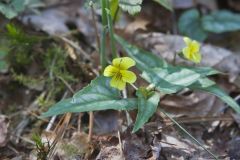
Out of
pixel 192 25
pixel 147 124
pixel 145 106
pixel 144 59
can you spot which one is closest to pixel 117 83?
pixel 145 106

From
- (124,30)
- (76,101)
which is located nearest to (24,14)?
(124,30)

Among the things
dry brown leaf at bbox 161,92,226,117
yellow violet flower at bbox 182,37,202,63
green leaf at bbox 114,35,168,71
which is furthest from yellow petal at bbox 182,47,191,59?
dry brown leaf at bbox 161,92,226,117

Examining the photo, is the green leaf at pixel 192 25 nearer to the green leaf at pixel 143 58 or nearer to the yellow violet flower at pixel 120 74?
the green leaf at pixel 143 58

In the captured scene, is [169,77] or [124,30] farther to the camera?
[124,30]

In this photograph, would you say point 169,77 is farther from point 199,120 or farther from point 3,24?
point 3,24

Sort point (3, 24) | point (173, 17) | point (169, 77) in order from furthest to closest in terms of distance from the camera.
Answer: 1. point (173, 17)
2. point (3, 24)
3. point (169, 77)

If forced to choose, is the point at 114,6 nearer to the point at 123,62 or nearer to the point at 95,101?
the point at 123,62

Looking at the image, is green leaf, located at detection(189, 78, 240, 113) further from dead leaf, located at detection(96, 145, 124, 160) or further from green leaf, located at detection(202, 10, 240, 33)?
green leaf, located at detection(202, 10, 240, 33)
